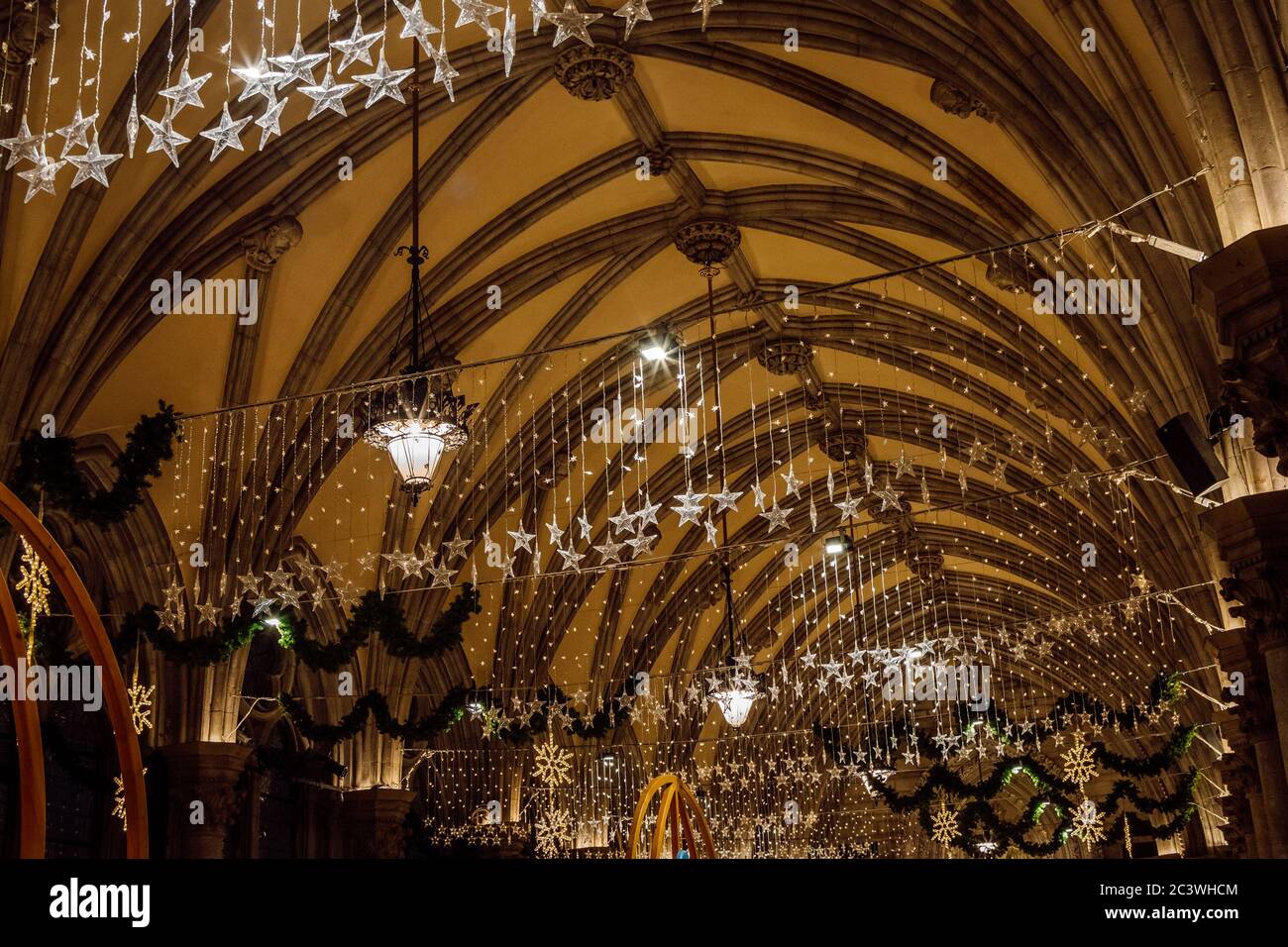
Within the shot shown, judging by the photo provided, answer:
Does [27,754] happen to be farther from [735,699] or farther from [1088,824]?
[1088,824]

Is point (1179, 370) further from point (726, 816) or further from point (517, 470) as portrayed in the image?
point (726, 816)

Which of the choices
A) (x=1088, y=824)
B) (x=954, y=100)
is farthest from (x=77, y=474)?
(x=1088, y=824)

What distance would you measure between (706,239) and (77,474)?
8278 mm

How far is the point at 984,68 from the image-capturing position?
10.9m

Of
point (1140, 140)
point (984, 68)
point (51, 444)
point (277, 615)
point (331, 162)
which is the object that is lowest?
point (277, 615)

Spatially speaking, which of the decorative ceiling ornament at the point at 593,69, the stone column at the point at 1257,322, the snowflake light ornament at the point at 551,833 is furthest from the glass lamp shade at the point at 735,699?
the stone column at the point at 1257,322

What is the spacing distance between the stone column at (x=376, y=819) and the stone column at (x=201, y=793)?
3.10 metres

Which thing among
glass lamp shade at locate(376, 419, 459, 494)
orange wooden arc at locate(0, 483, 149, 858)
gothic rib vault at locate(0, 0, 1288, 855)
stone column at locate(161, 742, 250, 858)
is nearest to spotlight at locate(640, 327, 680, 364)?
gothic rib vault at locate(0, 0, 1288, 855)

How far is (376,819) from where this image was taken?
1798 cm

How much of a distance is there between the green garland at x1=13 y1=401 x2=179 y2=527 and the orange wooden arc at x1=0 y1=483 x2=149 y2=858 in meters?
6.85

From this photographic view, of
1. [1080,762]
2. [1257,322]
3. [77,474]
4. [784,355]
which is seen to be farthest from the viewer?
[1080,762]
